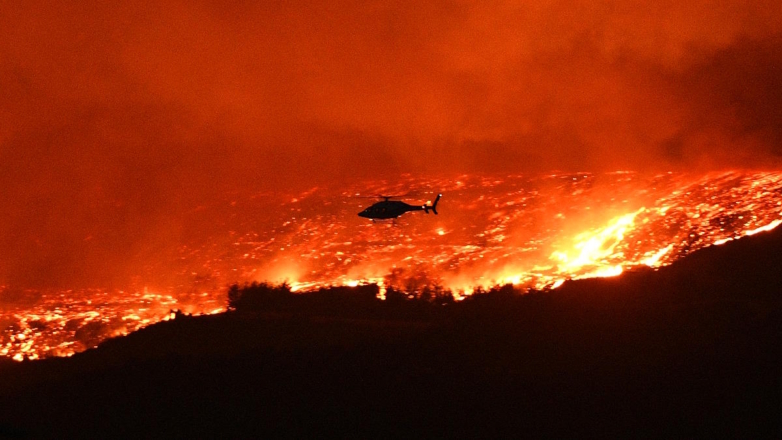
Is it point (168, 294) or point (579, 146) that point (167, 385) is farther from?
point (579, 146)

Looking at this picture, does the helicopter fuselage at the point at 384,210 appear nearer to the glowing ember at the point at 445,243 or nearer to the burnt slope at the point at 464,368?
the glowing ember at the point at 445,243

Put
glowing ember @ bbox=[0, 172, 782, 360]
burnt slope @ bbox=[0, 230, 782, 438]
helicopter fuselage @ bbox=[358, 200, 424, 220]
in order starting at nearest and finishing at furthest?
burnt slope @ bbox=[0, 230, 782, 438], glowing ember @ bbox=[0, 172, 782, 360], helicopter fuselage @ bbox=[358, 200, 424, 220]

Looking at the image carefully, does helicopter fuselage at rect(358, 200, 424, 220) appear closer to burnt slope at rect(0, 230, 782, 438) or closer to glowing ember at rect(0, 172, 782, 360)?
glowing ember at rect(0, 172, 782, 360)

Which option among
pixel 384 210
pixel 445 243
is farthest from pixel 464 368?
pixel 384 210

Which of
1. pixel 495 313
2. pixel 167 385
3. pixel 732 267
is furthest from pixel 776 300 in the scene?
pixel 167 385

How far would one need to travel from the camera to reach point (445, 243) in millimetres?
22203

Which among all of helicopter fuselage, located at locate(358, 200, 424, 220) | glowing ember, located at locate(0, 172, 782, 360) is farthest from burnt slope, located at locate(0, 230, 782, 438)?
helicopter fuselage, located at locate(358, 200, 424, 220)

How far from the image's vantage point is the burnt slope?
14984mm

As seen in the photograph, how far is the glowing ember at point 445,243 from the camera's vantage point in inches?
778

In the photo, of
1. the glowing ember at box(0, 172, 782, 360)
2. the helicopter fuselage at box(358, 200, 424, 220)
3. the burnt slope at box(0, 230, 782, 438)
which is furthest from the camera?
the helicopter fuselage at box(358, 200, 424, 220)

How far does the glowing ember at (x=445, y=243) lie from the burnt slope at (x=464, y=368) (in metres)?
1.11

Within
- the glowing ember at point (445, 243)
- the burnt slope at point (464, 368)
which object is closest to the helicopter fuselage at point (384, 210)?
the glowing ember at point (445, 243)

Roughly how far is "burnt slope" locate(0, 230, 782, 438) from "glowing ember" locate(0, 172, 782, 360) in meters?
1.11

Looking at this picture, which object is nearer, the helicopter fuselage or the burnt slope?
the burnt slope
